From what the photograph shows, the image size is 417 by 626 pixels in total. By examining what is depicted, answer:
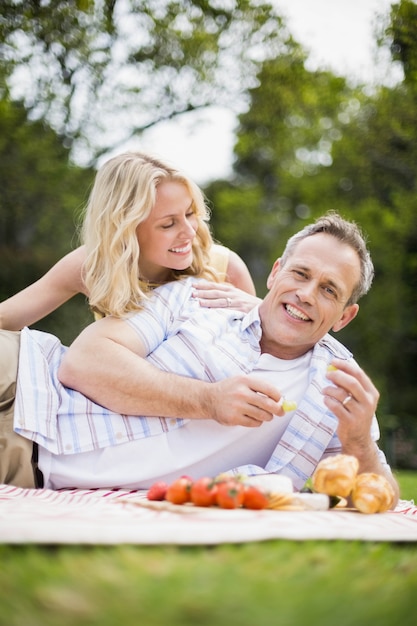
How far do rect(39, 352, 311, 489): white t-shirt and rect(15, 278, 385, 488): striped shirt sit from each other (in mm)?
58

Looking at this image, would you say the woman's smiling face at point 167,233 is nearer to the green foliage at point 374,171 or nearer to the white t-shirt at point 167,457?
the white t-shirt at point 167,457

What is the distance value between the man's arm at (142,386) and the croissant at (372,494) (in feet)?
1.64

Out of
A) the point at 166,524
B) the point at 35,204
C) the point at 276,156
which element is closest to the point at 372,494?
the point at 166,524

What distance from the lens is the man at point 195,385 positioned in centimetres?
428

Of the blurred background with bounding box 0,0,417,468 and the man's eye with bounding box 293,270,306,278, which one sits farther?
the blurred background with bounding box 0,0,417,468

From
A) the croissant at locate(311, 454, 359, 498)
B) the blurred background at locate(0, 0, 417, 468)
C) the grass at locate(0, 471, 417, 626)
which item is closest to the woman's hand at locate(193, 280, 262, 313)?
the croissant at locate(311, 454, 359, 498)

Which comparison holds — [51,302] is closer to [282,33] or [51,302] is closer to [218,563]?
[218,563]

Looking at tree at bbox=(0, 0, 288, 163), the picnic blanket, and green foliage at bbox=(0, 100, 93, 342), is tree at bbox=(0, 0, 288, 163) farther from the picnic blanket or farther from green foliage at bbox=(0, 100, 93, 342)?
the picnic blanket

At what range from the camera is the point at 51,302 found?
532 centimetres

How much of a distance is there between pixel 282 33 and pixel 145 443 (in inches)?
767

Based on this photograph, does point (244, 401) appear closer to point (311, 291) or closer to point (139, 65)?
point (311, 291)

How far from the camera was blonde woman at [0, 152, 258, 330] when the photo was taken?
460 cm

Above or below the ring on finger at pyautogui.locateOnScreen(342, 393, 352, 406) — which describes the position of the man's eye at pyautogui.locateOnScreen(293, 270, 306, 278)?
above

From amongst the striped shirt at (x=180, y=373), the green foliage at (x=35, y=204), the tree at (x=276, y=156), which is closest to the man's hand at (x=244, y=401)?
the striped shirt at (x=180, y=373)
